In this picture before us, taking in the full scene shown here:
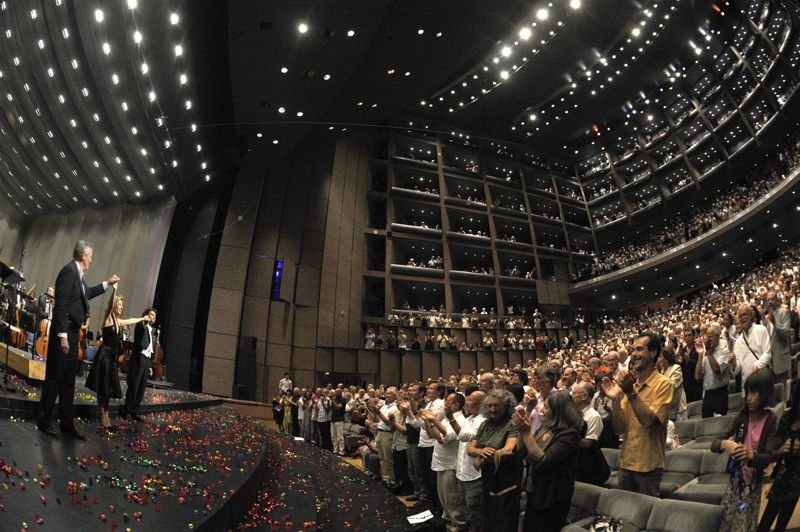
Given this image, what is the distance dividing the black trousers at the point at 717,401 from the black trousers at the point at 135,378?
17.9ft

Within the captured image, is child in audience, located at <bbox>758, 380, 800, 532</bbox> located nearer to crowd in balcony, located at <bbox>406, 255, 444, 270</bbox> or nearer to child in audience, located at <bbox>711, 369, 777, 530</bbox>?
child in audience, located at <bbox>711, 369, 777, 530</bbox>

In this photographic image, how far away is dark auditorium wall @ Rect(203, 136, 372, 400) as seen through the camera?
15.8 metres

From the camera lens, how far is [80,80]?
33.6 ft

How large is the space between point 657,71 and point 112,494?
27.3m

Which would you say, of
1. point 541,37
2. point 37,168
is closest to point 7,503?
point 37,168

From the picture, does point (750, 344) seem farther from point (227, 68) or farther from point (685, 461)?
point (227, 68)

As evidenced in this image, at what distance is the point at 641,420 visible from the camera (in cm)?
298

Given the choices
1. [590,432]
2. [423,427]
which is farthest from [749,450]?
[423,427]

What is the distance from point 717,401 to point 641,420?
303cm

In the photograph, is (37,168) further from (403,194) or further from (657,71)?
(657,71)

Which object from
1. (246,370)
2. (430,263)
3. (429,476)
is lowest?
(429,476)

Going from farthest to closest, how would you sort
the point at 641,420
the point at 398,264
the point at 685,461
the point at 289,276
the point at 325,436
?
the point at 398,264 → the point at 289,276 → the point at 325,436 → the point at 685,461 → the point at 641,420

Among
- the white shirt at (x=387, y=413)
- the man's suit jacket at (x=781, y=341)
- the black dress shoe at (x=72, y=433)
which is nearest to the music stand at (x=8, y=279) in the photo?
the black dress shoe at (x=72, y=433)

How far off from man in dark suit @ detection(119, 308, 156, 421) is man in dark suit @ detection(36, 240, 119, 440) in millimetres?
1195
